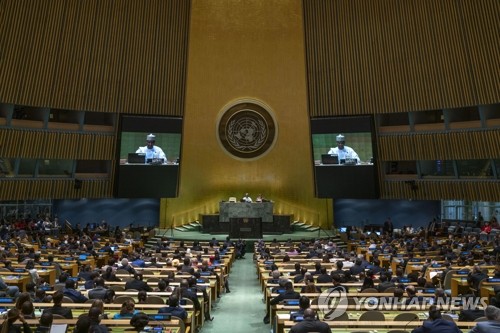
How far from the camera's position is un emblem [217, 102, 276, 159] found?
2489cm

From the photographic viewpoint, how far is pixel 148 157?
22.3 meters

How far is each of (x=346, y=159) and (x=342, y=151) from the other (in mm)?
451

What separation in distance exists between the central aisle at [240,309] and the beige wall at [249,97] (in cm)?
Result: 975

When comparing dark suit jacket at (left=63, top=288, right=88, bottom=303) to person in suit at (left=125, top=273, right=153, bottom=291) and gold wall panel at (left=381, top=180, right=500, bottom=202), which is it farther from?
gold wall panel at (left=381, top=180, right=500, bottom=202)

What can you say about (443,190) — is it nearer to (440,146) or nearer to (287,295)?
(440,146)

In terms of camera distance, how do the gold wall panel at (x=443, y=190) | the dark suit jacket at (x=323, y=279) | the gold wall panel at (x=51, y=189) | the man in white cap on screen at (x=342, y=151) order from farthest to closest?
the man in white cap on screen at (x=342, y=151), the gold wall panel at (x=51, y=189), the gold wall panel at (x=443, y=190), the dark suit jacket at (x=323, y=279)

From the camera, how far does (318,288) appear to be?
873cm

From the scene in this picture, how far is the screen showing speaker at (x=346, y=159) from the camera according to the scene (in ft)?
71.8

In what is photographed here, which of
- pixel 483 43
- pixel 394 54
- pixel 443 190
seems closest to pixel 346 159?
pixel 443 190

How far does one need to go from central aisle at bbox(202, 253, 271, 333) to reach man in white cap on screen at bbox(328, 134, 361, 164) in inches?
356

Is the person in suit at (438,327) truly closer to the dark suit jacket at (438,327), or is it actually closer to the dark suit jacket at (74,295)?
the dark suit jacket at (438,327)

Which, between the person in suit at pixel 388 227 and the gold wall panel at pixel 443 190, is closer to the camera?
the gold wall panel at pixel 443 190

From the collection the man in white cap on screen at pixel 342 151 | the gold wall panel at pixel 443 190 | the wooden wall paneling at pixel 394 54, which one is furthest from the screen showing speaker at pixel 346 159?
the gold wall panel at pixel 443 190

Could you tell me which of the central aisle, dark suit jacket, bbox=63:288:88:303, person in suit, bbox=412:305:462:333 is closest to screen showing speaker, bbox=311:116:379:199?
the central aisle
